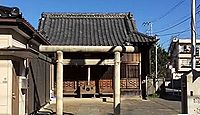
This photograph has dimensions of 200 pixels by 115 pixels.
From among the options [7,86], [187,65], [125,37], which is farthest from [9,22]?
[187,65]

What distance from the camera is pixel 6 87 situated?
11312 millimetres

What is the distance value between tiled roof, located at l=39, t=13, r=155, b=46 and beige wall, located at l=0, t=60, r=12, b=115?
14465 mm

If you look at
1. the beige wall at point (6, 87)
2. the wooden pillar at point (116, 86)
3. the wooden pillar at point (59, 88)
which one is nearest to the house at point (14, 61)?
the beige wall at point (6, 87)

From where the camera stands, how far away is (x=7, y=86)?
11.3 meters

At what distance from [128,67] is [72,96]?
4.80 metres

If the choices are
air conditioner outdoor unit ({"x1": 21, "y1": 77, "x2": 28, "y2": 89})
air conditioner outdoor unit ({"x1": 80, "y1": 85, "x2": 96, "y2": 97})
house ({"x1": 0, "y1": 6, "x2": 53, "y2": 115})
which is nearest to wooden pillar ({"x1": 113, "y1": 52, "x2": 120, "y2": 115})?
house ({"x1": 0, "y1": 6, "x2": 53, "y2": 115})

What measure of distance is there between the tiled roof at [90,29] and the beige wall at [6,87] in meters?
14.5

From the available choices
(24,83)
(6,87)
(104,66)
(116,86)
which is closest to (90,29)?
(104,66)

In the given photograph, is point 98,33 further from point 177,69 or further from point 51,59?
point 177,69

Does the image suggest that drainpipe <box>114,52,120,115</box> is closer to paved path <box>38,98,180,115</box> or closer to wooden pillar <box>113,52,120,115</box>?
wooden pillar <box>113,52,120,115</box>

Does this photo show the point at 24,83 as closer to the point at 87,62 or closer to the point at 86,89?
the point at 87,62

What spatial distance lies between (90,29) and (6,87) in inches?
719

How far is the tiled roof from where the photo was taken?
26500mm

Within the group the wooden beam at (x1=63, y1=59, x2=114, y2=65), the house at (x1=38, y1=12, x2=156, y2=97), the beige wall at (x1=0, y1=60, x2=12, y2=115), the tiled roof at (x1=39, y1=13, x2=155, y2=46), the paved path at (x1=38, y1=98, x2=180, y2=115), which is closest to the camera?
the beige wall at (x1=0, y1=60, x2=12, y2=115)
